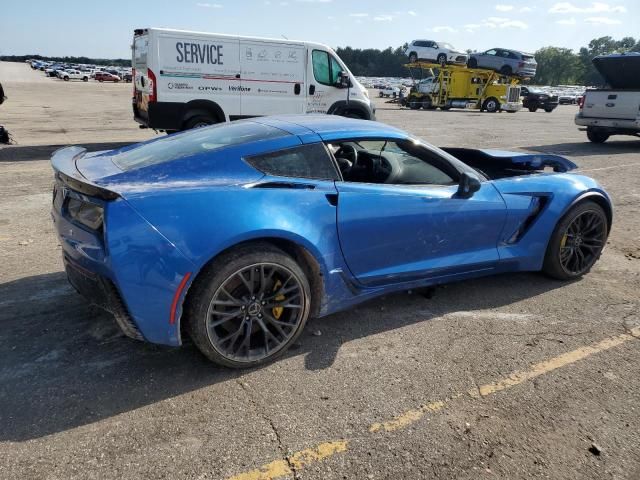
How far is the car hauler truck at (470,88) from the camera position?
2855cm

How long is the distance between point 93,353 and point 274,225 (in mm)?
1333

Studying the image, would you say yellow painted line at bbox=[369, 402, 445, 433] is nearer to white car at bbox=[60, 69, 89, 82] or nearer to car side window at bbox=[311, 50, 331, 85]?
car side window at bbox=[311, 50, 331, 85]

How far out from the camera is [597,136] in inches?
561

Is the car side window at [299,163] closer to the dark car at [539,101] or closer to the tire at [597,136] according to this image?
the tire at [597,136]

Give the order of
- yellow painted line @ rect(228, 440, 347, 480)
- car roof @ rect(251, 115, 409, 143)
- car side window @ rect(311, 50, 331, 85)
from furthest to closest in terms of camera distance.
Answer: car side window @ rect(311, 50, 331, 85) < car roof @ rect(251, 115, 409, 143) < yellow painted line @ rect(228, 440, 347, 480)

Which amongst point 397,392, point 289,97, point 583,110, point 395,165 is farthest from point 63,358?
point 583,110

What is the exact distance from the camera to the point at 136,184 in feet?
8.70

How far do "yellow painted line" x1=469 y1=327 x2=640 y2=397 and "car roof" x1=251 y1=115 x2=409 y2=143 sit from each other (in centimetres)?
175

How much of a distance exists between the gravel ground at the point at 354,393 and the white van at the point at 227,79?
6.21 metres

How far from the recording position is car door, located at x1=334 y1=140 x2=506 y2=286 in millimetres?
3090

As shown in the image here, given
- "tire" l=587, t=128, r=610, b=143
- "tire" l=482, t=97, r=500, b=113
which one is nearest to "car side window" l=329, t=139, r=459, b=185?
"tire" l=587, t=128, r=610, b=143

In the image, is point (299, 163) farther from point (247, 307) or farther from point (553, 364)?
point (553, 364)

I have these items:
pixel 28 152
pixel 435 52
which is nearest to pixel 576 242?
pixel 28 152

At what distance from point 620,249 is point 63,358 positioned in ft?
17.3
